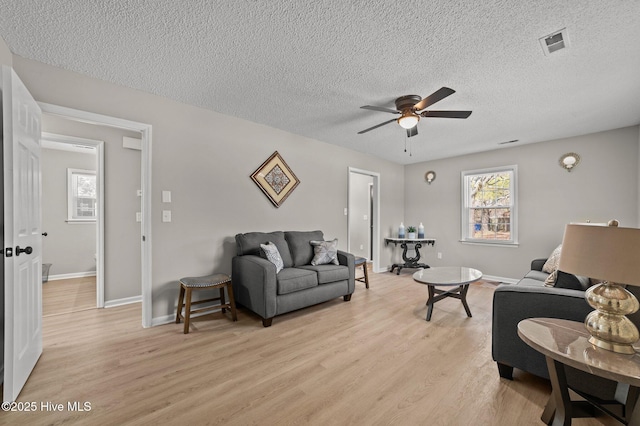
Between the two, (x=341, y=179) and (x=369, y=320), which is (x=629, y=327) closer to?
(x=369, y=320)

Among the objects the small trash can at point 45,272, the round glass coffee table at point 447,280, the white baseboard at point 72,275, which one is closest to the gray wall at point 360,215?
the round glass coffee table at point 447,280

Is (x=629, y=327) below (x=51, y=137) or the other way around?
below

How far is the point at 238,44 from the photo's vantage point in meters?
2.02

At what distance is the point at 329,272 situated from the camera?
3373 mm

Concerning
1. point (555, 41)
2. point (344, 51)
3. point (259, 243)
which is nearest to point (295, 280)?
point (259, 243)

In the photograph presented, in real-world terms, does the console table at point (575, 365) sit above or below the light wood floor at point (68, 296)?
above

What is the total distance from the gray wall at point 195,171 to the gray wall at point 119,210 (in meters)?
0.05

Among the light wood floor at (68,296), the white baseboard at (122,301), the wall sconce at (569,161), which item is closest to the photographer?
the light wood floor at (68,296)

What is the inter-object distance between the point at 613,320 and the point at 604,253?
0.36 m

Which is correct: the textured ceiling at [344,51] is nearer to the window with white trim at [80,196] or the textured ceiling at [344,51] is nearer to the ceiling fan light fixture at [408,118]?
the ceiling fan light fixture at [408,118]

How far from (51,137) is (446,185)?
21.1 feet

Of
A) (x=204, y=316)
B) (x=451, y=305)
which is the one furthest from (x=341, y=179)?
(x=204, y=316)

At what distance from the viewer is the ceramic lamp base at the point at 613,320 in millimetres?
1194

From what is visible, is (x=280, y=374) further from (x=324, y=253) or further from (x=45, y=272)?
(x=45, y=272)
